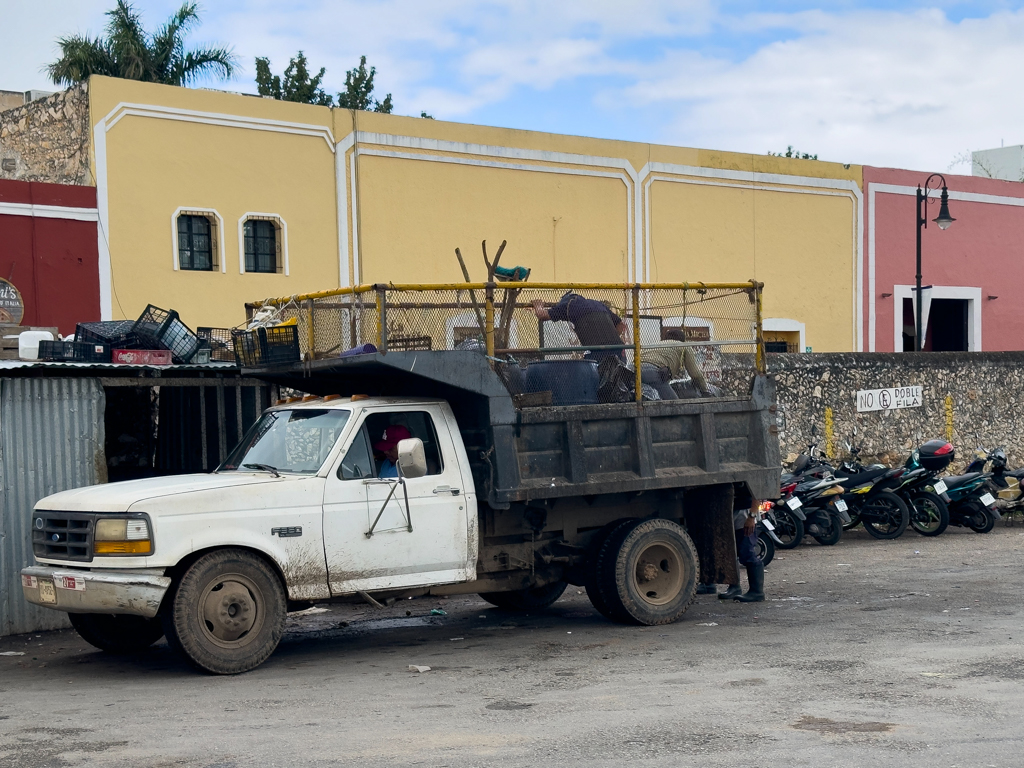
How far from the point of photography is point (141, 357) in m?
10.6

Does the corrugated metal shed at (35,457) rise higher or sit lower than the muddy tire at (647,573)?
higher

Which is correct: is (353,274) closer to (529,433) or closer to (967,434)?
(967,434)

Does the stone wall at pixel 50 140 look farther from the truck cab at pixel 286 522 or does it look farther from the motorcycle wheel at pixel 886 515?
the motorcycle wheel at pixel 886 515

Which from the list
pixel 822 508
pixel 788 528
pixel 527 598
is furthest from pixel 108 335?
pixel 822 508

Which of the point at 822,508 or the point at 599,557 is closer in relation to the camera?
the point at 599,557

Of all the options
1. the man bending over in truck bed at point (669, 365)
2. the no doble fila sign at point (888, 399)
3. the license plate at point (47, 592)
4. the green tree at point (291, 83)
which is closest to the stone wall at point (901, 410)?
the no doble fila sign at point (888, 399)

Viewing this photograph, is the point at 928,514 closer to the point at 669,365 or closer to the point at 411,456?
the point at 669,365

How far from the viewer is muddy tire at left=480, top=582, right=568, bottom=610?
35.3ft

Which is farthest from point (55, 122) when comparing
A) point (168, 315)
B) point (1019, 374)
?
point (1019, 374)

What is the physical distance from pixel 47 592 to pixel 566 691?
3539mm

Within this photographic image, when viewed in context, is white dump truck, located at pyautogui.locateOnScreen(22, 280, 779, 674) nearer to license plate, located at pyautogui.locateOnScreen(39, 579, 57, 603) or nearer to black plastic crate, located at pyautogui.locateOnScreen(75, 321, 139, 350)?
license plate, located at pyautogui.locateOnScreen(39, 579, 57, 603)

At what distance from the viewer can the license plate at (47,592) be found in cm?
787

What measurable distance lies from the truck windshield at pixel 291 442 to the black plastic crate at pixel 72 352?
7.45 ft

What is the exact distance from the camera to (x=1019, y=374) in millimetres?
22047
